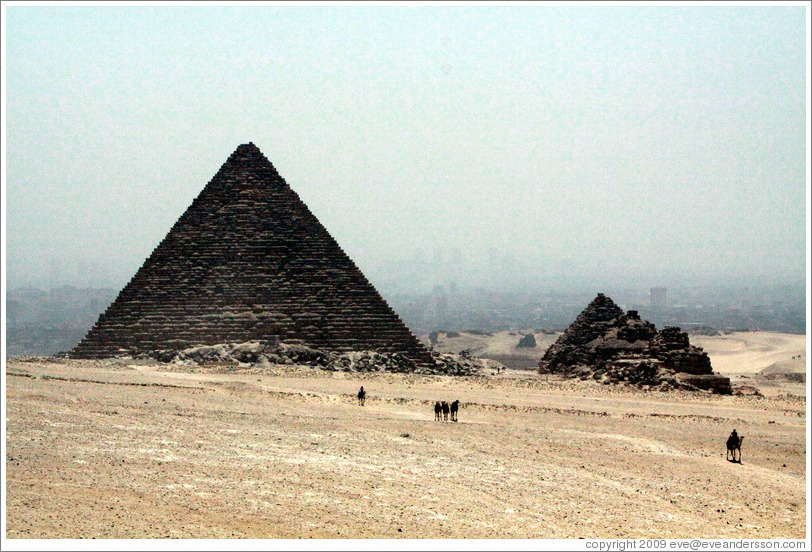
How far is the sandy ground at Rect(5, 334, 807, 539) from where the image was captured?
1034 centimetres

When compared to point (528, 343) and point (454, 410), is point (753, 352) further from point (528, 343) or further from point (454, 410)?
point (454, 410)

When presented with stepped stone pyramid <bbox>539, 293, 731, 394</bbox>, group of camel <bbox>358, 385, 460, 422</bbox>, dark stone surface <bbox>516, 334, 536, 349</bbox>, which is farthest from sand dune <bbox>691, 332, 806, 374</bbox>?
group of camel <bbox>358, 385, 460, 422</bbox>

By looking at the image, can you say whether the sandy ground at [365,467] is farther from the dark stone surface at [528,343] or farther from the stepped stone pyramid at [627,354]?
the dark stone surface at [528,343]

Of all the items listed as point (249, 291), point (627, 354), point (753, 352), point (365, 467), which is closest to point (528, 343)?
point (753, 352)

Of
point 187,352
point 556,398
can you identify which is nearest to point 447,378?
point 556,398

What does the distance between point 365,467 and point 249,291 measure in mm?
17802

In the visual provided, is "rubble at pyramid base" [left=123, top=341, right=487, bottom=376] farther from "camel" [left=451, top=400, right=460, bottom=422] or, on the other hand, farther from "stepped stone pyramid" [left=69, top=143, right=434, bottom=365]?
"camel" [left=451, top=400, right=460, bottom=422]

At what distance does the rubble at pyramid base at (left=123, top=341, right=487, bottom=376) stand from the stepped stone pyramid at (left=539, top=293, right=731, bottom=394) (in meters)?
4.54

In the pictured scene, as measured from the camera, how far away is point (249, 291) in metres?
30.2

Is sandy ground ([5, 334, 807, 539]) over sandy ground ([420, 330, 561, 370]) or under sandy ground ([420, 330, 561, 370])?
under

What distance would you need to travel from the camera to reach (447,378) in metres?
27.4

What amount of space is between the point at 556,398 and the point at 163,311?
1198 centimetres

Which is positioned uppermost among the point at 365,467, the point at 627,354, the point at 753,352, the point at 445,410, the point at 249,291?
the point at 249,291

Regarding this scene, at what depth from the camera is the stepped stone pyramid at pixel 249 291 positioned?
2934cm
